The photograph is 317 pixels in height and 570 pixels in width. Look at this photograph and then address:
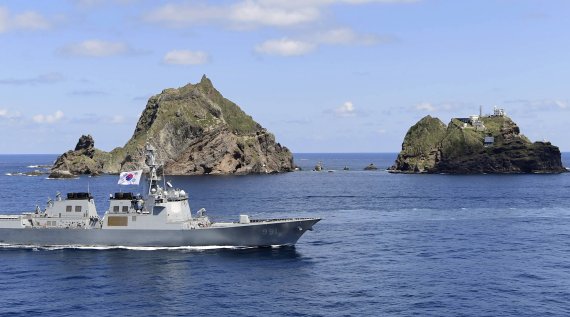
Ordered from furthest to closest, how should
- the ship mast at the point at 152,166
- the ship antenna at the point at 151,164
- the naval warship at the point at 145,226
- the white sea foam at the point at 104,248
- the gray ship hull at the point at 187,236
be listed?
the ship antenna at the point at 151,164
the ship mast at the point at 152,166
the white sea foam at the point at 104,248
the naval warship at the point at 145,226
the gray ship hull at the point at 187,236

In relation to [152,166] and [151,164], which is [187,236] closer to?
[152,166]

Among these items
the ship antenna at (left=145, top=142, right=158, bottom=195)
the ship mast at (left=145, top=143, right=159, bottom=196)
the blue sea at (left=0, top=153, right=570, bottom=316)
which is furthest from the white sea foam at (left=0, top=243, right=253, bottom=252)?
the ship antenna at (left=145, top=142, right=158, bottom=195)

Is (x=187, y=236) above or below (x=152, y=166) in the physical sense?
below

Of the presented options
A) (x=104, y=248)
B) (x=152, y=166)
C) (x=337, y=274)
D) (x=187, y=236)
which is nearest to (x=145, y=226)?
(x=187, y=236)

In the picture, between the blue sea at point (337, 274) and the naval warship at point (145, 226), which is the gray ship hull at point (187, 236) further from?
the blue sea at point (337, 274)

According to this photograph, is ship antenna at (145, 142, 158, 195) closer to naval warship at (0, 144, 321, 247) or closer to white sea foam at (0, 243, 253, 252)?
naval warship at (0, 144, 321, 247)

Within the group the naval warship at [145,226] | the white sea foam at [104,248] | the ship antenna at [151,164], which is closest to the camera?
the naval warship at [145,226]

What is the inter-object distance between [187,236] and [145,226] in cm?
466

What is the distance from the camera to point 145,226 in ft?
202

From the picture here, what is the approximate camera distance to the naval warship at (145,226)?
61406 millimetres

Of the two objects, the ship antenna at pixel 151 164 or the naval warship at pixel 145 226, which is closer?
the naval warship at pixel 145 226

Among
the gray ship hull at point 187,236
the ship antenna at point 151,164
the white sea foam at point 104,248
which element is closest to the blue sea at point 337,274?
the white sea foam at point 104,248

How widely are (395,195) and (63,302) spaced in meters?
91.7

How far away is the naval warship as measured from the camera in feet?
201
